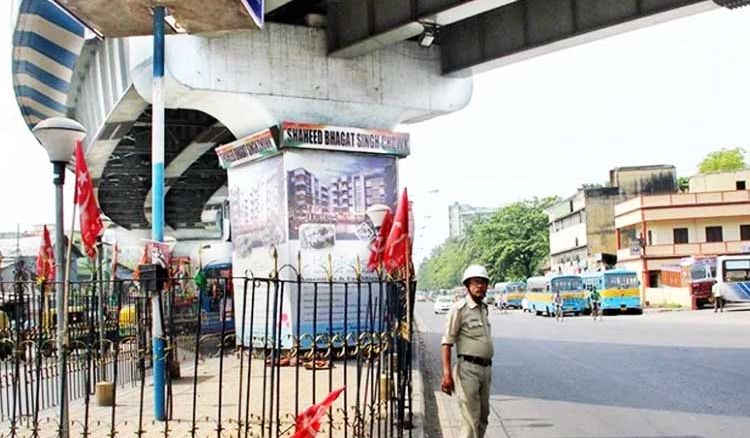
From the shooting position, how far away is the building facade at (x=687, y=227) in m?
49.0

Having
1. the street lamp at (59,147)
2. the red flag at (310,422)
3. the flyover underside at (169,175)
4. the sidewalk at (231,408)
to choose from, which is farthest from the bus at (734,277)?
the red flag at (310,422)

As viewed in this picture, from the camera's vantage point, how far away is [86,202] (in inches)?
324

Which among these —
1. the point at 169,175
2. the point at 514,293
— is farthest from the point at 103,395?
the point at 514,293

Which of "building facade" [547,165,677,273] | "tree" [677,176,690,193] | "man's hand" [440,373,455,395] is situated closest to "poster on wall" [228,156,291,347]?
"man's hand" [440,373,455,395]

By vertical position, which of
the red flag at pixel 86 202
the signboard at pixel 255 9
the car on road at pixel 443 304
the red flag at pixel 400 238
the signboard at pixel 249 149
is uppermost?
the signboard at pixel 255 9

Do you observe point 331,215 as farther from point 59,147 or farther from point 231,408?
point 59,147

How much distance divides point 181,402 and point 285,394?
1535 mm

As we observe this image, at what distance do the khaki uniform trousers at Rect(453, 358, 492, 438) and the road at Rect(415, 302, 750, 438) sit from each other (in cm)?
219

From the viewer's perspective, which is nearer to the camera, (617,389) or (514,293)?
(617,389)

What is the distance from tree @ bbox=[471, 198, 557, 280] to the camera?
7950 cm

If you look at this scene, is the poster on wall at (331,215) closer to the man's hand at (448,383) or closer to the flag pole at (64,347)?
the flag pole at (64,347)

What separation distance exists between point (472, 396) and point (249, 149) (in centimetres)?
1179

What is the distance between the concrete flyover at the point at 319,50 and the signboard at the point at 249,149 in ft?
0.91

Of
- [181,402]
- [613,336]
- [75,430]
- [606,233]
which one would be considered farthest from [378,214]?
[606,233]
